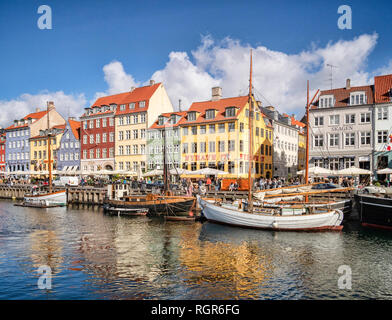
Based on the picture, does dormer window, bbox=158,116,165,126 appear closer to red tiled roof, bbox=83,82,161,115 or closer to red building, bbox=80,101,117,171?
red tiled roof, bbox=83,82,161,115

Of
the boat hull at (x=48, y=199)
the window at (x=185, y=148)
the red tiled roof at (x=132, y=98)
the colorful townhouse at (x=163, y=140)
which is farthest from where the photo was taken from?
the red tiled roof at (x=132, y=98)

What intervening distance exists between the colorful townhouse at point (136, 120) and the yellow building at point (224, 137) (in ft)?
28.2

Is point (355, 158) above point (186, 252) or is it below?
above

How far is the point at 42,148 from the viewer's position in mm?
85062

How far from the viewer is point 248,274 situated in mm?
17188

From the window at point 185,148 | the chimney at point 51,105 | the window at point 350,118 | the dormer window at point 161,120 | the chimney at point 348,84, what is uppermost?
the chimney at point 51,105

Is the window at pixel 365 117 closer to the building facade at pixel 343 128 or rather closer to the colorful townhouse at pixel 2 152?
the building facade at pixel 343 128

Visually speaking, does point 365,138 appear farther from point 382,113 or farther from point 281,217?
point 281,217

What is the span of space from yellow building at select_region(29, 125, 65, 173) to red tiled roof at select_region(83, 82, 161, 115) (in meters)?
13.5

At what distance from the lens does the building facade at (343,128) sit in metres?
49.1

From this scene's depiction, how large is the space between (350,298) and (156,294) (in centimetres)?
768

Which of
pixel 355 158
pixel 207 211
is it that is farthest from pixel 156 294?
pixel 355 158

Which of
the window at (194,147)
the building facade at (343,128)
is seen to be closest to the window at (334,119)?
the building facade at (343,128)
